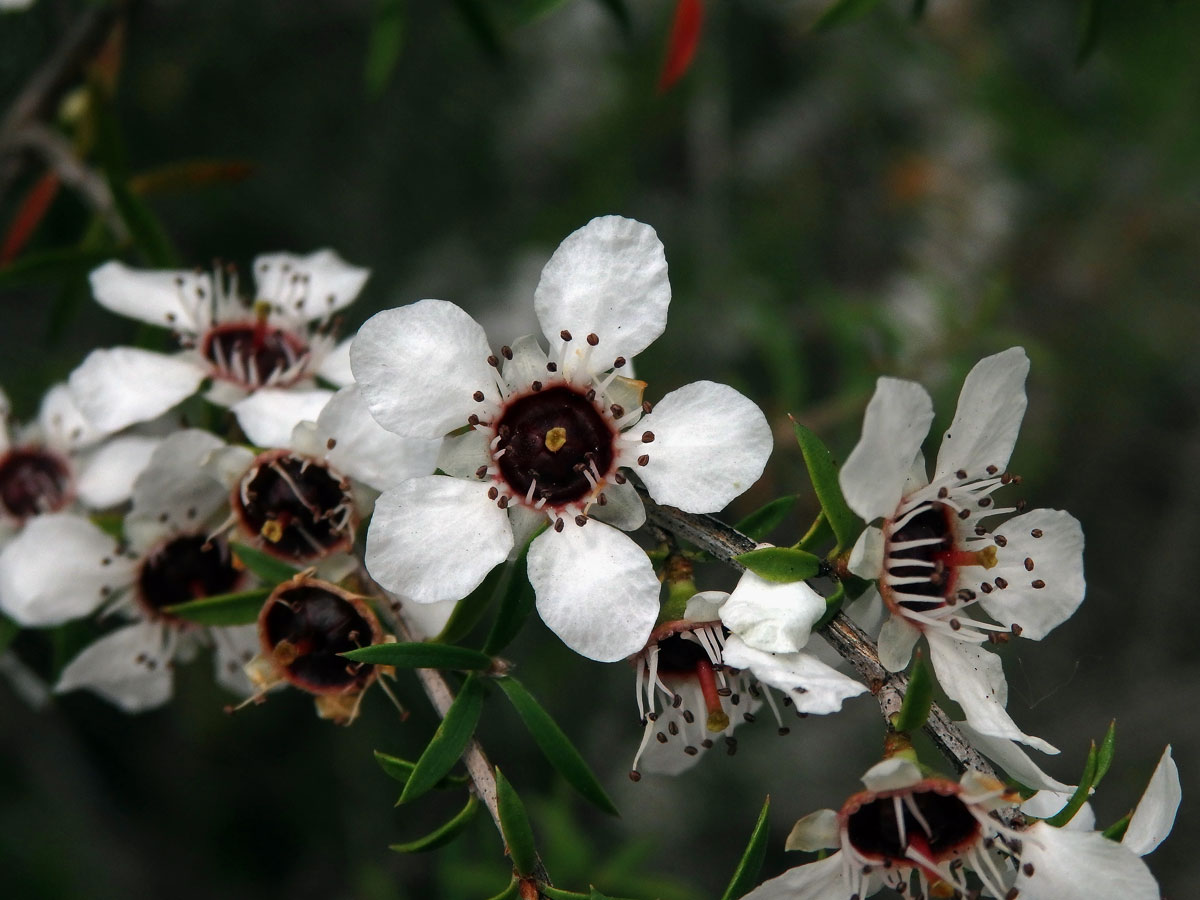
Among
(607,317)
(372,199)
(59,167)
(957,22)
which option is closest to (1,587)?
(59,167)

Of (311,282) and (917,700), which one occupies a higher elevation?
(311,282)

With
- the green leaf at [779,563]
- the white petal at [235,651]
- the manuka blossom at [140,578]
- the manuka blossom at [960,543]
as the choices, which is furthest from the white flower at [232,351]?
the manuka blossom at [960,543]

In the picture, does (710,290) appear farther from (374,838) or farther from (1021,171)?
(374,838)

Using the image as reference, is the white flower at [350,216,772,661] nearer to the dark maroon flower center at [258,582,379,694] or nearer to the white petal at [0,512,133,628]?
the dark maroon flower center at [258,582,379,694]

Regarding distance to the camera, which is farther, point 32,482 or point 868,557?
point 32,482

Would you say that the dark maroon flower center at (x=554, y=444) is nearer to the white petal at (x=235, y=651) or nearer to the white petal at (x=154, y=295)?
the white petal at (x=235, y=651)

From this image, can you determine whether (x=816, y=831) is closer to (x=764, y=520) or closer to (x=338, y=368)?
(x=764, y=520)

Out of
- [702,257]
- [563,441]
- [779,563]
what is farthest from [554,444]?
[702,257]
